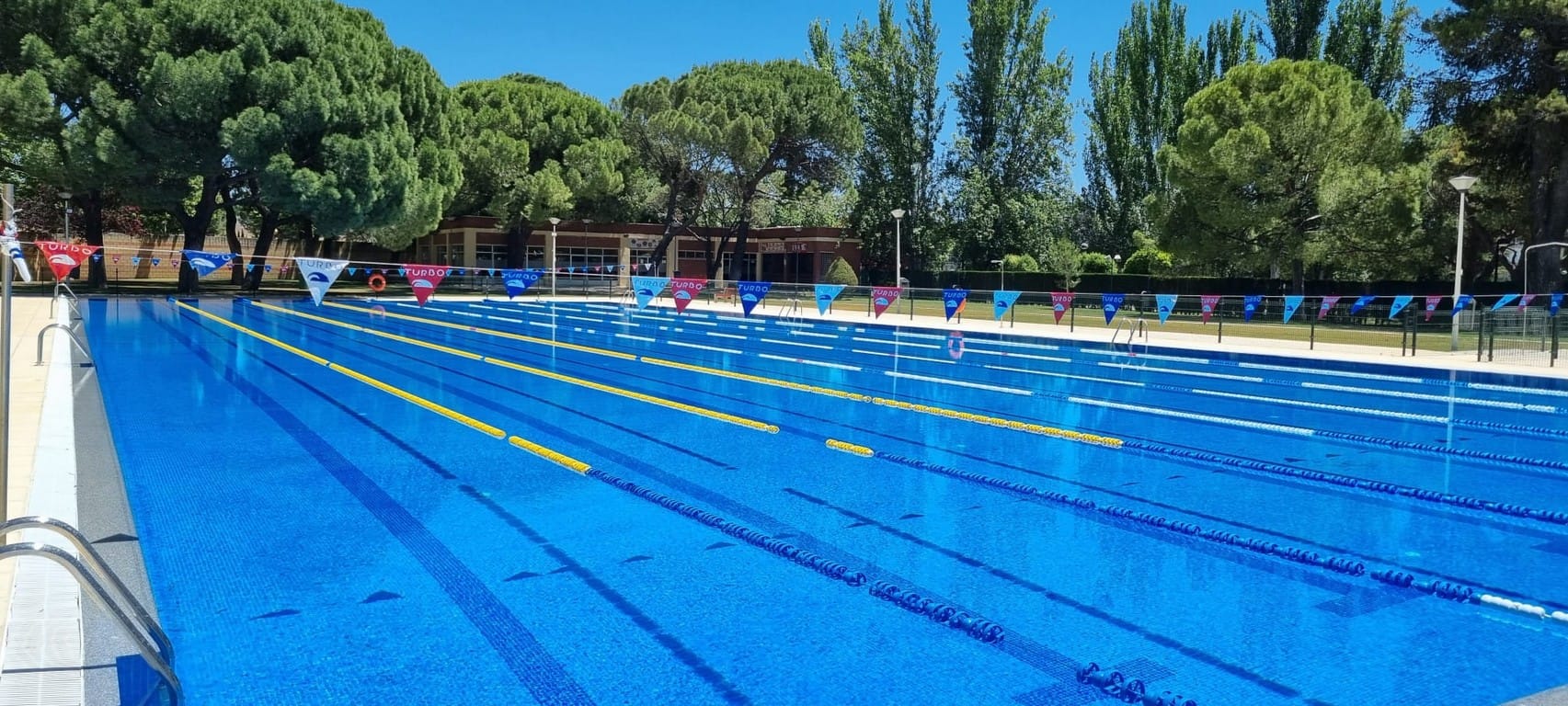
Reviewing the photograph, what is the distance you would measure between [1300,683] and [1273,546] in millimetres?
2216

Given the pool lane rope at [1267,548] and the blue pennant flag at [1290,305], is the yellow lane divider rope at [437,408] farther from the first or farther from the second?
the blue pennant flag at [1290,305]

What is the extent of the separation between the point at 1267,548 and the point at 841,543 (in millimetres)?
2633

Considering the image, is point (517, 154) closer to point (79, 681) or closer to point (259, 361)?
point (259, 361)

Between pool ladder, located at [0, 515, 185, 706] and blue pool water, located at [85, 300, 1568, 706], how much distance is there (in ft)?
0.60

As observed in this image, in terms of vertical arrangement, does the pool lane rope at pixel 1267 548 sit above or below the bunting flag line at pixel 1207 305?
below

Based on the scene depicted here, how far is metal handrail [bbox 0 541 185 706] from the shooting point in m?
2.98

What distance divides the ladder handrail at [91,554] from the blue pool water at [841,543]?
0.22 metres

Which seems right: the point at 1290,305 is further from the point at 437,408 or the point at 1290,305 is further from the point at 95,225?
the point at 95,225

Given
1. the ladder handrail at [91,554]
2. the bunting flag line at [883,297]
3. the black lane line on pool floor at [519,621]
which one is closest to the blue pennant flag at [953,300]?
the bunting flag line at [883,297]

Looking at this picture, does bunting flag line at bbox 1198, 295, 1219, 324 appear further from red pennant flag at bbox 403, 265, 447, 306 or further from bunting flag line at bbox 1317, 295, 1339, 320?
red pennant flag at bbox 403, 265, 447, 306

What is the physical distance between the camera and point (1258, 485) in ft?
25.7

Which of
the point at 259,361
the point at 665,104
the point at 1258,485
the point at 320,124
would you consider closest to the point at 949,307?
the point at 259,361

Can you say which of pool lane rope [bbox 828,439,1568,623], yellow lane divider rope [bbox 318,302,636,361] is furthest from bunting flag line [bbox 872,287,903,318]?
pool lane rope [bbox 828,439,1568,623]

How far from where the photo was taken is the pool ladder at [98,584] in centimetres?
304
